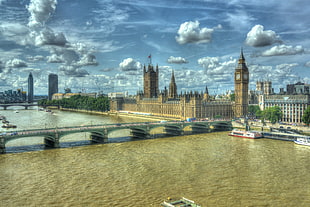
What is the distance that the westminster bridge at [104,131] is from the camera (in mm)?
67144

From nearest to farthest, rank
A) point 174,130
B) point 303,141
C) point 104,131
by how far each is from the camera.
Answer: point 303,141 → point 104,131 → point 174,130

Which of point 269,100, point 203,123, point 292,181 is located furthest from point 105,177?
point 269,100

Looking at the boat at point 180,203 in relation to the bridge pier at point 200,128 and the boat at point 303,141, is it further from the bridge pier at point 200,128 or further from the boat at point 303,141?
the bridge pier at point 200,128

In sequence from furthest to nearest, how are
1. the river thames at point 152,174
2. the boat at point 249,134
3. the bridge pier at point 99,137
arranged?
the boat at point 249,134, the bridge pier at point 99,137, the river thames at point 152,174

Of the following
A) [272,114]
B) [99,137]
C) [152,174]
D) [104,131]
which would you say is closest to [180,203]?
[152,174]

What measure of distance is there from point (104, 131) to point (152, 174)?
3202cm

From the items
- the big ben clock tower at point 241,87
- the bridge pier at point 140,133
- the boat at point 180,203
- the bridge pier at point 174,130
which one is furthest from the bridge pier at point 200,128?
the boat at point 180,203

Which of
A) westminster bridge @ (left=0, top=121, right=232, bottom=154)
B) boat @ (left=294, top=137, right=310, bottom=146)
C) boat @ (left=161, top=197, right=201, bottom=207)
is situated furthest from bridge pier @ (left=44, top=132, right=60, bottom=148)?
boat @ (left=294, top=137, right=310, bottom=146)

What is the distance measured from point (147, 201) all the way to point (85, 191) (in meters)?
9.57

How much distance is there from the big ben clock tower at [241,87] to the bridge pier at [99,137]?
93237 mm

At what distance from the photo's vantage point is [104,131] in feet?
259

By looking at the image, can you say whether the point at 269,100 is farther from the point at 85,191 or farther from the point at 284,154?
the point at 85,191

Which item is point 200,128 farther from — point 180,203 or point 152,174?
point 180,203

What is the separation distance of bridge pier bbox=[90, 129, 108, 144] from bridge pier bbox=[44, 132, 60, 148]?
10915 mm
